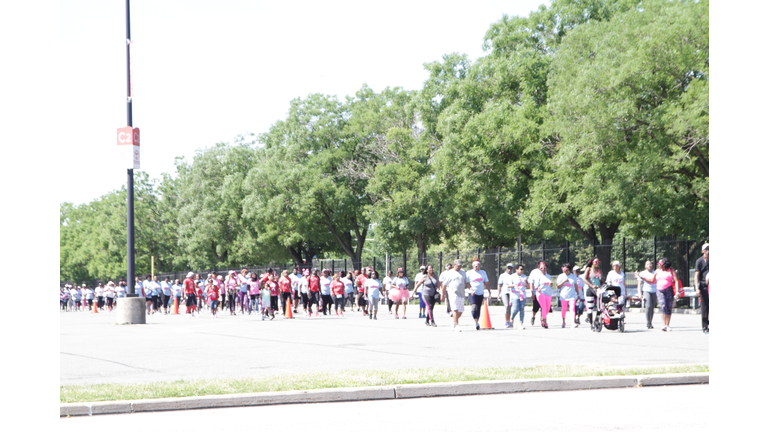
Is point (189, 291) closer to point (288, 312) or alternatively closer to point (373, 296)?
point (288, 312)

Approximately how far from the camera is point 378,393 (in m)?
8.39

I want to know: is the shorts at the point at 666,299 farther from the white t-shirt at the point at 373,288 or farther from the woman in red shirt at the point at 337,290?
the woman in red shirt at the point at 337,290

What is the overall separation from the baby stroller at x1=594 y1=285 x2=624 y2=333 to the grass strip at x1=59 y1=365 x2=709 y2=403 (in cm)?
730

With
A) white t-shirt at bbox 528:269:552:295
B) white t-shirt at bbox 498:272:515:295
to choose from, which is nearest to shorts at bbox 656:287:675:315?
white t-shirt at bbox 528:269:552:295

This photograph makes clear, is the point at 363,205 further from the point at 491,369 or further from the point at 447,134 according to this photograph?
the point at 491,369

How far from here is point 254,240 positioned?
57469 mm

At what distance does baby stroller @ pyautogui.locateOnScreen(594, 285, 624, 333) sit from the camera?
1721cm

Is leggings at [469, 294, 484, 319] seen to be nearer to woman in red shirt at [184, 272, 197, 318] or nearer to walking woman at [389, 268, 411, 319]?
walking woman at [389, 268, 411, 319]

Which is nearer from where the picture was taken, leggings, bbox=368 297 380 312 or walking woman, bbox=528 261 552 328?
walking woman, bbox=528 261 552 328

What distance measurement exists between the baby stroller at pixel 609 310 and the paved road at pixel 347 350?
42 centimetres

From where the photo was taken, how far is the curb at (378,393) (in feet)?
25.6

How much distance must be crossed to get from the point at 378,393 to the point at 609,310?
10310mm

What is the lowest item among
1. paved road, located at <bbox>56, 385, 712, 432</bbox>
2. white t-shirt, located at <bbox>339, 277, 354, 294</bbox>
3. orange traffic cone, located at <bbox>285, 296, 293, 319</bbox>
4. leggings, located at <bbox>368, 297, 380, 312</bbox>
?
orange traffic cone, located at <bbox>285, 296, 293, 319</bbox>

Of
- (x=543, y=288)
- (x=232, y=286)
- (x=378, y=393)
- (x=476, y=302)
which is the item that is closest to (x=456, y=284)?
(x=476, y=302)
